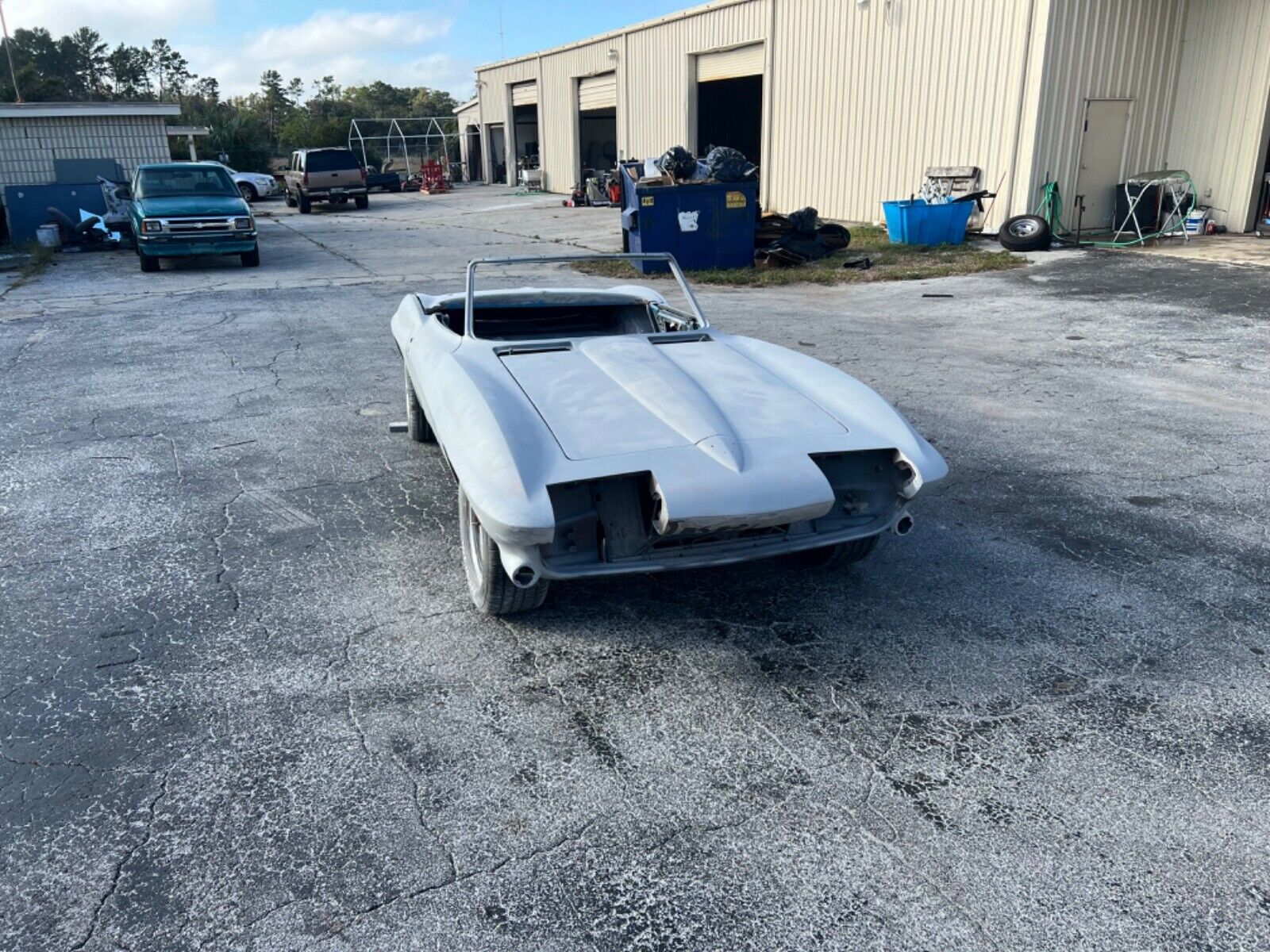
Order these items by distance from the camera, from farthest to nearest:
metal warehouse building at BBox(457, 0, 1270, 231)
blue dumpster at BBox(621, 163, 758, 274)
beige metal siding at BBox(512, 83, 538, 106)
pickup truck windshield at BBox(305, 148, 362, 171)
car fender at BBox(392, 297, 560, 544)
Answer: beige metal siding at BBox(512, 83, 538, 106)
pickup truck windshield at BBox(305, 148, 362, 171)
metal warehouse building at BBox(457, 0, 1270, 231)
blue dumpster at BBox(621, 163, 758, 274)
car fender at BBox(392, 297, 560, 544)

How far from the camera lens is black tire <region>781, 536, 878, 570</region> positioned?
3909 millimetres

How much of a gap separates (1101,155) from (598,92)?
1799 cm

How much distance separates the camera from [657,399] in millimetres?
3697

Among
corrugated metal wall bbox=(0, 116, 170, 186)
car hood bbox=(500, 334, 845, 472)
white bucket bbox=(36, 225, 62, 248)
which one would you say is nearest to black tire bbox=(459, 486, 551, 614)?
car hood bbox=(500, 334, 845, 472)

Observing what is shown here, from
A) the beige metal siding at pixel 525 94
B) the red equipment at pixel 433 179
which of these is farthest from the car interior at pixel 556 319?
the red equipment at pixel 433 179

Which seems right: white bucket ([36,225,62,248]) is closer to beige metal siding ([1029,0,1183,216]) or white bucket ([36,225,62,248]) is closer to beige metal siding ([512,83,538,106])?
beige metal siding ([1029,0,1183,216])

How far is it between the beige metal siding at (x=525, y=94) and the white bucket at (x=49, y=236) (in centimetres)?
1953

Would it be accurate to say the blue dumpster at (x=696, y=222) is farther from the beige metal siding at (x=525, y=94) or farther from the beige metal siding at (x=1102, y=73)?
the beige metal siding at (x=525, y=94)

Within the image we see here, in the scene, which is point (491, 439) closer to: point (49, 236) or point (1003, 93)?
point (1003, 93)

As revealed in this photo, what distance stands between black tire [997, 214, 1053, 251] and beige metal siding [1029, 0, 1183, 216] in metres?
0.77

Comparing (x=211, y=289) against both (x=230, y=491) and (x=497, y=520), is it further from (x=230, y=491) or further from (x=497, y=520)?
(x=497, y=520)

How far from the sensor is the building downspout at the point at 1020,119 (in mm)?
14133

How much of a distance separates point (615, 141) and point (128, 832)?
31852mm

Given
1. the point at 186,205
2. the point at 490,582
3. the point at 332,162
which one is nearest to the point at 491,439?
the point at 490,582
